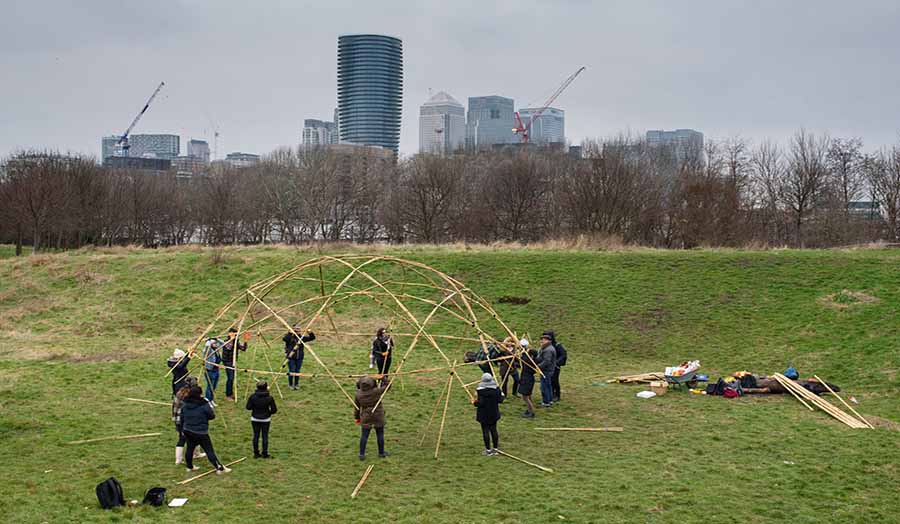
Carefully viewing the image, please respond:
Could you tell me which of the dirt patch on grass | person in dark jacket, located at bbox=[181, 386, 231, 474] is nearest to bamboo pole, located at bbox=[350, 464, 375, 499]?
person in dark jacket, located at bbox=[181, 386, 231, 474]

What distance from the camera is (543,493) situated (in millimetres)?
11711

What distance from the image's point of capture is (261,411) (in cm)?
1316

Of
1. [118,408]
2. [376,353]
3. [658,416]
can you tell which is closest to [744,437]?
[658,416]

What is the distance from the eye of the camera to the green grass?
37.2 feet

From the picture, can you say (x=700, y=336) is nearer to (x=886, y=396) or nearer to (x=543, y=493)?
(x=886, y=396)

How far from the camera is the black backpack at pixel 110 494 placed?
10934 mm

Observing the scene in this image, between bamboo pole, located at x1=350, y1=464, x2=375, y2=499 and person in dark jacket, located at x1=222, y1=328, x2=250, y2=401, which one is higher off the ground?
person in dark jacket, located at x1=222, y1=328, x2=250, y2=401

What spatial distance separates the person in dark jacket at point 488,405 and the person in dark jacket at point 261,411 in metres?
3.76

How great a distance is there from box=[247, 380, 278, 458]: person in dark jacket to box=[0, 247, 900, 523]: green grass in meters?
0.37

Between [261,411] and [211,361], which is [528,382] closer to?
[261,411]

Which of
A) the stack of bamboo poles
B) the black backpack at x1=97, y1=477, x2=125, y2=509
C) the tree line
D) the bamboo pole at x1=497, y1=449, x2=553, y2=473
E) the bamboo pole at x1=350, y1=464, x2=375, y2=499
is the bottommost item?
the bamboo pole at x1=350, y1=464, x2=375, y2=499

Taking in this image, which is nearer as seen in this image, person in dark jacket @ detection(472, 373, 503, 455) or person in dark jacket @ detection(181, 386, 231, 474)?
person in dark jacket @ detection(181, 386, 231, 474)

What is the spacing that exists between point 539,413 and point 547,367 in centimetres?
108

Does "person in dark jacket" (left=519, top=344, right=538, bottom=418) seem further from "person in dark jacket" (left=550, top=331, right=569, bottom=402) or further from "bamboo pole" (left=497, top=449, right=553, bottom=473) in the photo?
"bamboo pole" (left=497, top=449, right=553, bottom=473)
